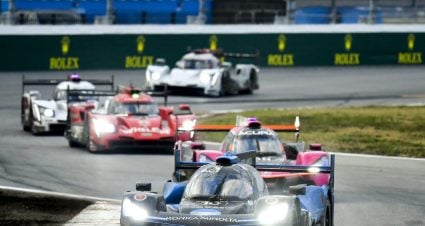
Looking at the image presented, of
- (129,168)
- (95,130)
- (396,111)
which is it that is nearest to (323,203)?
(129,168)

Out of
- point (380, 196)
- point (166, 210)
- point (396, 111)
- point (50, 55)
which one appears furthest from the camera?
point (50, 55)

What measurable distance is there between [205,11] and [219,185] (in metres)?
32.3

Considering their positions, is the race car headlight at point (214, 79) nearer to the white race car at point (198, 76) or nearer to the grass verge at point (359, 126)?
the white race car at point (198, 76)

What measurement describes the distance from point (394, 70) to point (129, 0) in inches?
Result: 439

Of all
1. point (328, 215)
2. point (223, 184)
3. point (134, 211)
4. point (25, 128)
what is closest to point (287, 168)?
point (328, 215)

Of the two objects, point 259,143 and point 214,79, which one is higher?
point 259,143

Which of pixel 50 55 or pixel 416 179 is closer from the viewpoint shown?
pixel 416 179

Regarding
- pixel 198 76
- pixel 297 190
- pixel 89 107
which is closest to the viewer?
pixel 297 190

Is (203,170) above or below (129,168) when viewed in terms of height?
above

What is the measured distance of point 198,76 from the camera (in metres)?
37.8

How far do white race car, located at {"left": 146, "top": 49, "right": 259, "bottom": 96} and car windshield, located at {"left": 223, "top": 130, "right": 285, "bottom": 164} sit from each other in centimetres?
1904

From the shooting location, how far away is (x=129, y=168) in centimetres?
2159

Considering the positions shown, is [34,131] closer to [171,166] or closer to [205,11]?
[171,166]

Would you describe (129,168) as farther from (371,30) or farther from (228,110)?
(371,30)
